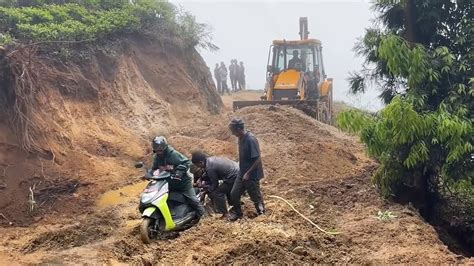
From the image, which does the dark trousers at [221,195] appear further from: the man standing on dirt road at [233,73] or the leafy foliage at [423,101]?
the man standing on dirt road at [233,73]

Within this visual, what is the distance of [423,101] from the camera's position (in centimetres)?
957

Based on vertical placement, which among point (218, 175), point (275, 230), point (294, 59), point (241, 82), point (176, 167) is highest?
point (294, 59)

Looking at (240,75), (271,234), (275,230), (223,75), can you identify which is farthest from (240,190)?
(240,75)

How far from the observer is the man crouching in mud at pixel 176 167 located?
7.89 meters

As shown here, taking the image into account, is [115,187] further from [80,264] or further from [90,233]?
[80,264]

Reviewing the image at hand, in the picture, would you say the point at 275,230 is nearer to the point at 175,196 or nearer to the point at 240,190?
the point at 240,190

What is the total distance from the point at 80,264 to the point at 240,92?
1113 inches

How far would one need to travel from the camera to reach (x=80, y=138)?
44.5 feet

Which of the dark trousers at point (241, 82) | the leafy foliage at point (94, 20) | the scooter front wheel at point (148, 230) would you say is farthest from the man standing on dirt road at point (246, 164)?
the dark trousers at point (241, 82)

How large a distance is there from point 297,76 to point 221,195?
38.7ft

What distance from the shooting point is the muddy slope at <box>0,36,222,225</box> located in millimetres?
10891

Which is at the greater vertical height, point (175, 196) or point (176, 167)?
point (176, 167)

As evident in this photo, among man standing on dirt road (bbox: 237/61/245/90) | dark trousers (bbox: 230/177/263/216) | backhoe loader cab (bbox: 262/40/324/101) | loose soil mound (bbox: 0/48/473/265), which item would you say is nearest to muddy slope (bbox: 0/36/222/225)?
loose soil mound (bbox: 0/48/473/265)

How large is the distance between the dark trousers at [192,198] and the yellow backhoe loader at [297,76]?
11.3 metres
